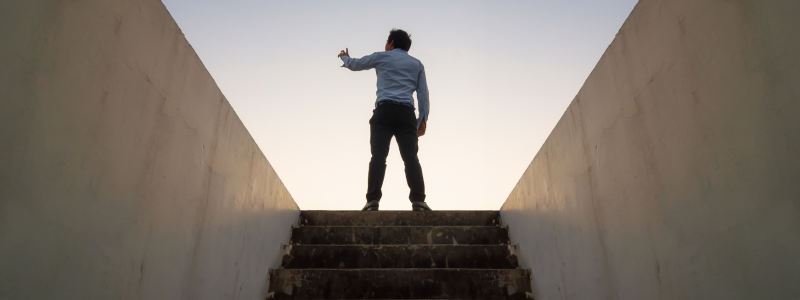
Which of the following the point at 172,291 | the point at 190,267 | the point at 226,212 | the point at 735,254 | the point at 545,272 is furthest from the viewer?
the point at 545,272

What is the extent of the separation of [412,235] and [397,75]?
4.35 ft

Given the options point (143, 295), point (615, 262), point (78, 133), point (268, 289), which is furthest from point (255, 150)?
point (615, 262)

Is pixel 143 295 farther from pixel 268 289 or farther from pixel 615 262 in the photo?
pixel 615 262

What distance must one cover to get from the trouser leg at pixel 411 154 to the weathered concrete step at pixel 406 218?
0.54ft

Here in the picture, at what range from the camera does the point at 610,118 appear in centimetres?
154

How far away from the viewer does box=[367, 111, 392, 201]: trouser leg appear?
3326 millimetres

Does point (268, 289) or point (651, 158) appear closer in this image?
point (651, 158)

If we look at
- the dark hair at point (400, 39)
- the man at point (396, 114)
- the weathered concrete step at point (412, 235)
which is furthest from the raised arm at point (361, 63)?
the weathered concrete step at point (412, 235)

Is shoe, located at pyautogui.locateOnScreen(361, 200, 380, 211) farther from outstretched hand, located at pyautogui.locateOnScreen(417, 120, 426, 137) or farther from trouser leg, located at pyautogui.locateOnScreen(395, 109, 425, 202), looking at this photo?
outstretched hand, located at pyautogui.locateOnScreen(417, 120, 426, 137)

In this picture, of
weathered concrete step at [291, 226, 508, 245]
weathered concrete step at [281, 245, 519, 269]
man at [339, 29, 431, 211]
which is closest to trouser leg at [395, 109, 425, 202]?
man at [339, 29, 431, 211]

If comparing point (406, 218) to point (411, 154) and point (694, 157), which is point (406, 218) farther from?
point (694, 157)

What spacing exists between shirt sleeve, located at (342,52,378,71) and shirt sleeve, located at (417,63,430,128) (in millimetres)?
415

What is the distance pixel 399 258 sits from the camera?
2.77m

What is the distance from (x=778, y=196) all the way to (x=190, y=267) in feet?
5.40
